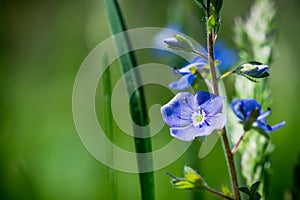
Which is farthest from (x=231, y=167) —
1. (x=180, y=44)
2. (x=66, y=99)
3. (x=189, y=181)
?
(x=66, y=99)

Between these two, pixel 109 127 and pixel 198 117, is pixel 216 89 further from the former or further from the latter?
pixel 109 127

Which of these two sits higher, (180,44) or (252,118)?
(180,44)

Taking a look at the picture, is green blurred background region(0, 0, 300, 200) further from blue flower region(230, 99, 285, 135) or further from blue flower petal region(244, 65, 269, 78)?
blue flower petal region(244, 65, 269, 78)

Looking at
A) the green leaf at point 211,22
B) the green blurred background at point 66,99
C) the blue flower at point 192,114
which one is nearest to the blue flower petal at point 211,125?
the blue flower at point 192,114

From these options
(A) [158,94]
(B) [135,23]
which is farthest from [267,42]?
(B) [135,23]

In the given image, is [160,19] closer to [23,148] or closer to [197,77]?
[23,148]

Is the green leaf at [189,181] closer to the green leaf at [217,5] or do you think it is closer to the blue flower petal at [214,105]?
the blue flower petal at [214,105]

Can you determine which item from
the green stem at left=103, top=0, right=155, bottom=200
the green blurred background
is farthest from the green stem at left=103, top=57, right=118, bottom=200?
the green blurred background
